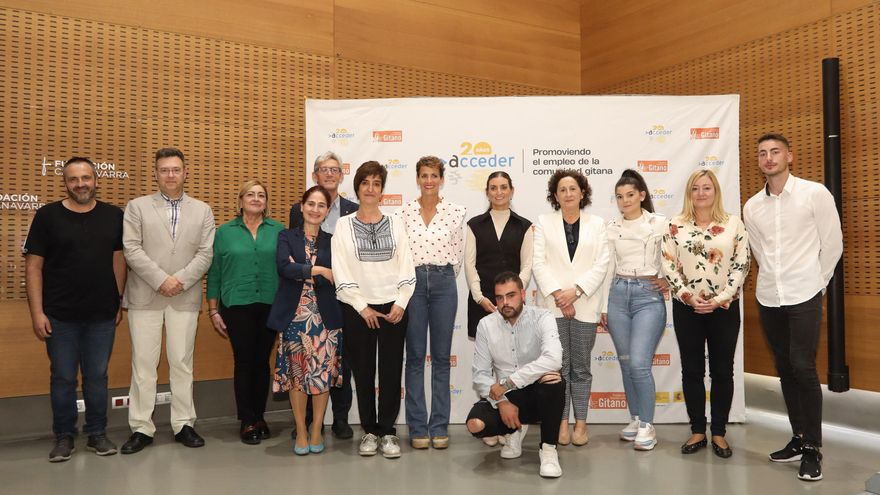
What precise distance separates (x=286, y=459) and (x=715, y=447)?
2.58 m

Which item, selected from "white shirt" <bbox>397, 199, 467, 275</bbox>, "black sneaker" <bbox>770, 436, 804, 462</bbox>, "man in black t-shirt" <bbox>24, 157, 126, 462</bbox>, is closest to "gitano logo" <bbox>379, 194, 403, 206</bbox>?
"white shirt" <bbox>397, 199, 467, 275</bbox>

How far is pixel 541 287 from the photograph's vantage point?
415 cm

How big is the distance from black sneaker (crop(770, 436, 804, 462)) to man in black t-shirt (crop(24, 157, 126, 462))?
3993 mm

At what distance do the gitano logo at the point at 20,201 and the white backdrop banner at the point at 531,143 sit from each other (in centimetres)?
195

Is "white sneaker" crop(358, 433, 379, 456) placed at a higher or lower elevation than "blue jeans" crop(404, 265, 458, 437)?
lower

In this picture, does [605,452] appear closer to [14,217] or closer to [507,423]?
[507,423]

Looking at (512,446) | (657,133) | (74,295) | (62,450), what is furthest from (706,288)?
(62,450)

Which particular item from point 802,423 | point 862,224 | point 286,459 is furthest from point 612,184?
point 286,459

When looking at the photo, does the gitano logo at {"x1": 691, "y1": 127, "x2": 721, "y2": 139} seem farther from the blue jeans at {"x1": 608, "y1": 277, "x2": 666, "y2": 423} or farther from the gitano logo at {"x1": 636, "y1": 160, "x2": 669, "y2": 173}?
the blue jeans at {"x1": 608, "y1": 277, "x2": 666, "y2": 423}

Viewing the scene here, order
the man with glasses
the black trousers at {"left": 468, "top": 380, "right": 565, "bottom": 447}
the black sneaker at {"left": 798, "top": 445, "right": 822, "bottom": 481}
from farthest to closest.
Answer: the man with glasses < the black trousers at {"left": 468, "top": 380, "right": 565, "bottom": 447} < the black sneaker at {"left": 798, "top": 445, "right": 822, "bottom": 481}

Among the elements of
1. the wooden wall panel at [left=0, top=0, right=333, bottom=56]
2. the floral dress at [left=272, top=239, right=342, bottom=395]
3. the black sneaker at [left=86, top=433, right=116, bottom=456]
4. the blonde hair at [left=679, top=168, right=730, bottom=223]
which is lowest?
the black sneaker at [left=86, top=433, right=116, bottom=456]

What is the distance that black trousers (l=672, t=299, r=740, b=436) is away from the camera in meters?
3.77

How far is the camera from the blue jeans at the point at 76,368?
394 cm

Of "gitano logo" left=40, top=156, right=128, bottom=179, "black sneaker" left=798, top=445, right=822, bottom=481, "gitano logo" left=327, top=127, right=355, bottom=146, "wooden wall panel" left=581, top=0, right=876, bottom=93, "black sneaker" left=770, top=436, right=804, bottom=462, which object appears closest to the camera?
"black sneaker" left=798, top=445, right=822, bottom=481
